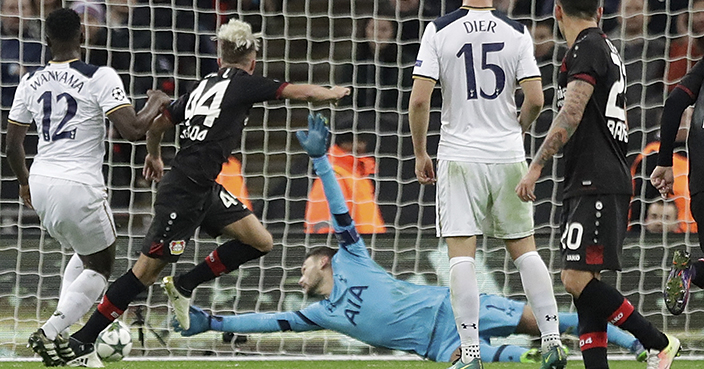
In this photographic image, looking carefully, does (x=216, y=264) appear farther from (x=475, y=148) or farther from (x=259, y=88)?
(x=475, y=148)

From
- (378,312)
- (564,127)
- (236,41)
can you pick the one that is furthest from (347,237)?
(564,127)

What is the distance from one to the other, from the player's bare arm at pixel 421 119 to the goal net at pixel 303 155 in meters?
2.52

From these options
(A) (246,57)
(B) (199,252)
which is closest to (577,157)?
(A) (246,57)

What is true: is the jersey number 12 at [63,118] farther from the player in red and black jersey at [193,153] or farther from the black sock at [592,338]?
the black sock at [592,338]

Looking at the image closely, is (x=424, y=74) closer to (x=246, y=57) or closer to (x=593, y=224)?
(x=593, y=224)

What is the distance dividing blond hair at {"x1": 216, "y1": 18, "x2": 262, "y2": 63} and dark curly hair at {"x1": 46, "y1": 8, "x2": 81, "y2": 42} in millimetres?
712

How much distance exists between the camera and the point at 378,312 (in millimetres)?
6070

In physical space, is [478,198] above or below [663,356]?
above

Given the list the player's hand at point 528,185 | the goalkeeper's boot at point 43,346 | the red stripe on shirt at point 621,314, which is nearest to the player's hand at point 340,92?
the player's hand at point 528,185

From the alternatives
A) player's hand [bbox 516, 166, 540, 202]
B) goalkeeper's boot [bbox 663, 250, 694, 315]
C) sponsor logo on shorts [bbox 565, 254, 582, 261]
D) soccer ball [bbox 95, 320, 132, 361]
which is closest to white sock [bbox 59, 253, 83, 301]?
soccer ball [bbox 95, 320, 132, 361]

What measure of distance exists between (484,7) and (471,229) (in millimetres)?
929

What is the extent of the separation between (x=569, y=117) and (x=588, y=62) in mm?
222

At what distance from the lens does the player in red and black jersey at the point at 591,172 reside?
4148 mm

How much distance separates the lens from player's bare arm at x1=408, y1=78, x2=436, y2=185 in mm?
4480
